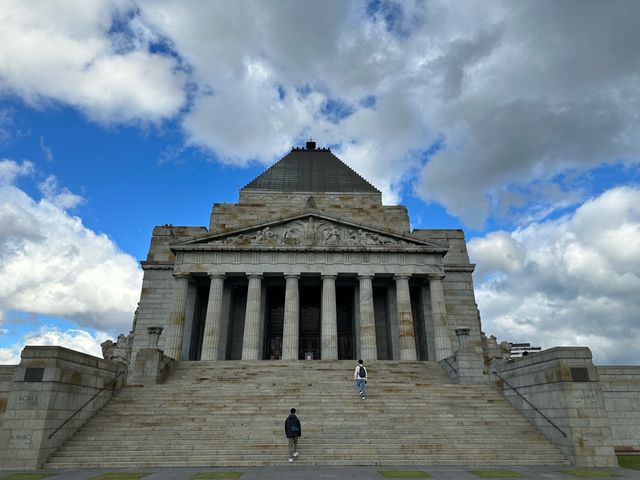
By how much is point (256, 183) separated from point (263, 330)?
1624 centimetres

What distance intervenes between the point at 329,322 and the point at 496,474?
18.7 metres

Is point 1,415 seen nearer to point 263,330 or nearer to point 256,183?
point 263,330

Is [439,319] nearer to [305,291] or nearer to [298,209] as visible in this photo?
[305,291]

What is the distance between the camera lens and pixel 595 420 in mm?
15086

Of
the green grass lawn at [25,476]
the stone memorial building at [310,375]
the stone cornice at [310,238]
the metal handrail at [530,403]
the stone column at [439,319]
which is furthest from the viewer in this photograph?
the stone cornice at [310,238]

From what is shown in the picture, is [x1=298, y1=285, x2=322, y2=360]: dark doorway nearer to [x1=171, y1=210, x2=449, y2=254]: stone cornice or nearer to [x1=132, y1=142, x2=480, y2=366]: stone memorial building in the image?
[x1=132, y1=142, x2=480, y2=366]: stone memorial building

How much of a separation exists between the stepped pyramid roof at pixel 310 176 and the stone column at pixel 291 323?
13435mm

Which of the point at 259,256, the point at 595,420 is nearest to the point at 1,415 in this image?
the point at 259,256

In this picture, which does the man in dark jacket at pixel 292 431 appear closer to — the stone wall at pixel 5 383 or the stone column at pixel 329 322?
the stone wall at pixel 5 383

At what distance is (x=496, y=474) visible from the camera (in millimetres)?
12047

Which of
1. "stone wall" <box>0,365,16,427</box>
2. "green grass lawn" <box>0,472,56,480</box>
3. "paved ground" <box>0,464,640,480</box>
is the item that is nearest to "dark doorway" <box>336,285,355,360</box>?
"paved ground" <box>0,464,640,480</box>

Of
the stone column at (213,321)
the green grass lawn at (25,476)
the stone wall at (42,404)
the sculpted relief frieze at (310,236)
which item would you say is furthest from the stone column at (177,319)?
the green grass lawn at (25,476)

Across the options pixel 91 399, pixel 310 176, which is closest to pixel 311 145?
pixel 310 176

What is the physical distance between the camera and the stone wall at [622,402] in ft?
57.0
